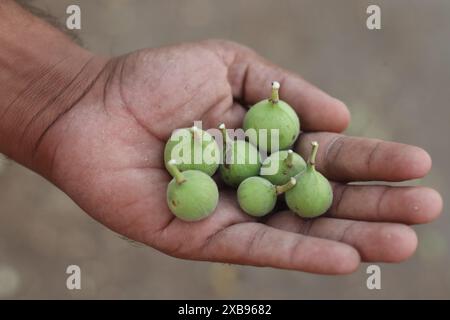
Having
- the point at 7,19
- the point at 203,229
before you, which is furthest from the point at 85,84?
the point at 203,229

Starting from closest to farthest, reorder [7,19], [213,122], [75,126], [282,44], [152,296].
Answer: [75,126] → [213,122] → [7,19] → [152,296] → [282,44]

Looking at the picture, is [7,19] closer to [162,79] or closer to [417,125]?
[162,79]

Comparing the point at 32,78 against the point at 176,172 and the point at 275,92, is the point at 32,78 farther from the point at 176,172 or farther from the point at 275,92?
the point at 275,92

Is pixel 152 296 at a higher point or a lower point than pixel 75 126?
lower

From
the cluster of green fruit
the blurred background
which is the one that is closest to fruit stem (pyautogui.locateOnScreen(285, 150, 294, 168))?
the cluster of green fruit

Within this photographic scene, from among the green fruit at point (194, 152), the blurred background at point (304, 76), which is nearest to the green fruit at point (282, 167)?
the green fruit at point (194, 152)

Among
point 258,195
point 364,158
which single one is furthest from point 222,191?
point 364,158

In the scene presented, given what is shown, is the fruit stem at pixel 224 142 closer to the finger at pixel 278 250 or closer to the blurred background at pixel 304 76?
the finger at pixel 278 250
